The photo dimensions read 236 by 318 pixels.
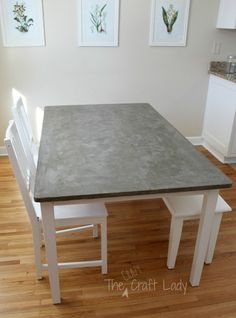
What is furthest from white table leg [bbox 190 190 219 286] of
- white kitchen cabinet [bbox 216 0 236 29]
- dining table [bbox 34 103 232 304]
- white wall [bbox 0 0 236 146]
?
white kitchen cabinet [bbox 216 0 236 29]

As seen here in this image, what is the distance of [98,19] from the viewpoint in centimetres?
320

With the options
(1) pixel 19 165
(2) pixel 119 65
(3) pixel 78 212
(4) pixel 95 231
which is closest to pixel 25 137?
(1) pixel 19 165

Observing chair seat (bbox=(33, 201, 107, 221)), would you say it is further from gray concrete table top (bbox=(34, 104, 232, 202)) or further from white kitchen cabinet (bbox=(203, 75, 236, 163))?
white kitchen cabinet (bbox=(203, 75, 236, 163))

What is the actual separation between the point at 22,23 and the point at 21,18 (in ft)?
0.15

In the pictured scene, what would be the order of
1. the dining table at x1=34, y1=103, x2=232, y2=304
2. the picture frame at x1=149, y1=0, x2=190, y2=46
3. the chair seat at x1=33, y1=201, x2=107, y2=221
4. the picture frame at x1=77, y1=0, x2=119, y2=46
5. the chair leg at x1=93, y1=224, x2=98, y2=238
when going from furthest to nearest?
the picture frame at x1=149, y1=0, x2=190, y2=46 → the picture frame at x1=77, y1=0, x2=119, y2=46 → the chair leg at x1=93, y1=224, x2=98, y2=238 → the chair seat at x1=33, y1=201, x2=107, y2=221 → the dining table at x1=34, y1=103, x2=232, y2=304

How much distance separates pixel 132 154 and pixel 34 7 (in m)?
2.17

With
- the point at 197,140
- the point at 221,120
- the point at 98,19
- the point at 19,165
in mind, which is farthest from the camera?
the point at 197,140

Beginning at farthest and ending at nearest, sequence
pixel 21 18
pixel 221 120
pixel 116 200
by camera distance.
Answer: pixel 221 120
pixel 21 18
pixel 116 200

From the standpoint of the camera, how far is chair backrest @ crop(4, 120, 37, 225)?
4.97 ft

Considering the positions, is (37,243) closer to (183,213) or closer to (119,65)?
(183,213)

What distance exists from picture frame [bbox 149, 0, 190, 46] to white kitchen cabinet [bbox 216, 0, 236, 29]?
0.37 m

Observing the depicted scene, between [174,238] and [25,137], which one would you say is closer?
[174,238]

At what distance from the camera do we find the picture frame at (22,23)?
119 inches

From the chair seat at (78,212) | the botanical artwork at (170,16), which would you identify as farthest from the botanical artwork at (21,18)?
the chair seat at (78,212)
